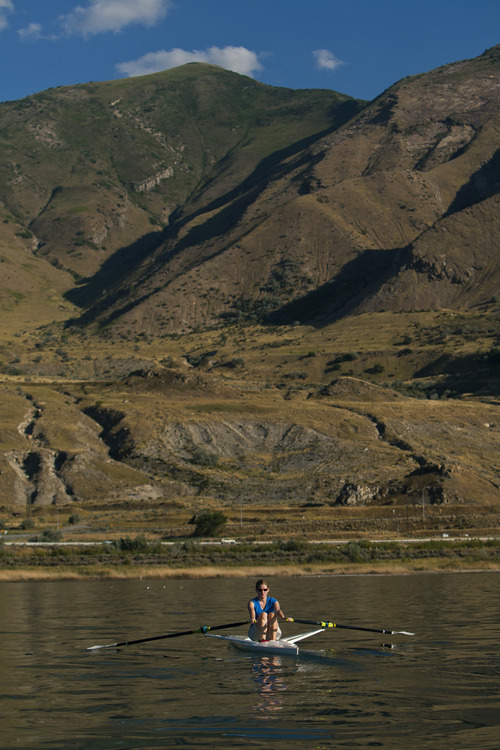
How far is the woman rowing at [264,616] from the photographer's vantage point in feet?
72.6

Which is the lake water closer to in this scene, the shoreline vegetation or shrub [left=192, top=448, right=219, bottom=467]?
the shoreline vegetation

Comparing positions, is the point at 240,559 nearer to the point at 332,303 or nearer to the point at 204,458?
the point at 204,458

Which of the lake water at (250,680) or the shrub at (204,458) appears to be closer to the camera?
the lake water at (250,680)

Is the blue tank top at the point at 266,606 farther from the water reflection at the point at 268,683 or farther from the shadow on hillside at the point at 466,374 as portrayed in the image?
the shadow on hillside at the point at 466,374

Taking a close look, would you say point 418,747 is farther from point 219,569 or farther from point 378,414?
point 378,414

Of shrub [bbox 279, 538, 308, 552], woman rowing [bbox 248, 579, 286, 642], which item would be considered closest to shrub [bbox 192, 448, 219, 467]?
shrub [bbox 279, 538, 308, 552]

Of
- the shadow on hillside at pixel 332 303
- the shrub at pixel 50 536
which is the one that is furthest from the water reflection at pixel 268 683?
the shadow on hillside at pixel 332 303

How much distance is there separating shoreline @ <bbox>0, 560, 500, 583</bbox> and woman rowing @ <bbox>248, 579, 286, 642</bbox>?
82.6ft

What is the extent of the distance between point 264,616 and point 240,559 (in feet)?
103

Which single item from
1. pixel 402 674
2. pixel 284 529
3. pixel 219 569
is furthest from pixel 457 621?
pixel 284 529

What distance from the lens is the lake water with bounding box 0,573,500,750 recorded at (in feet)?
46.5

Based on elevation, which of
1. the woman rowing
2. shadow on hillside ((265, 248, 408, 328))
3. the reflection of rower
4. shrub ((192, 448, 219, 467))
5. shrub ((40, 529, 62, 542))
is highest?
shadow on hillside ((265, 248, 408, 328))

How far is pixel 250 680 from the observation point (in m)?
19.4

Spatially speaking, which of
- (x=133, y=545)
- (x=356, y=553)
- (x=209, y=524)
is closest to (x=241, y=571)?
(x=356, y=553)
